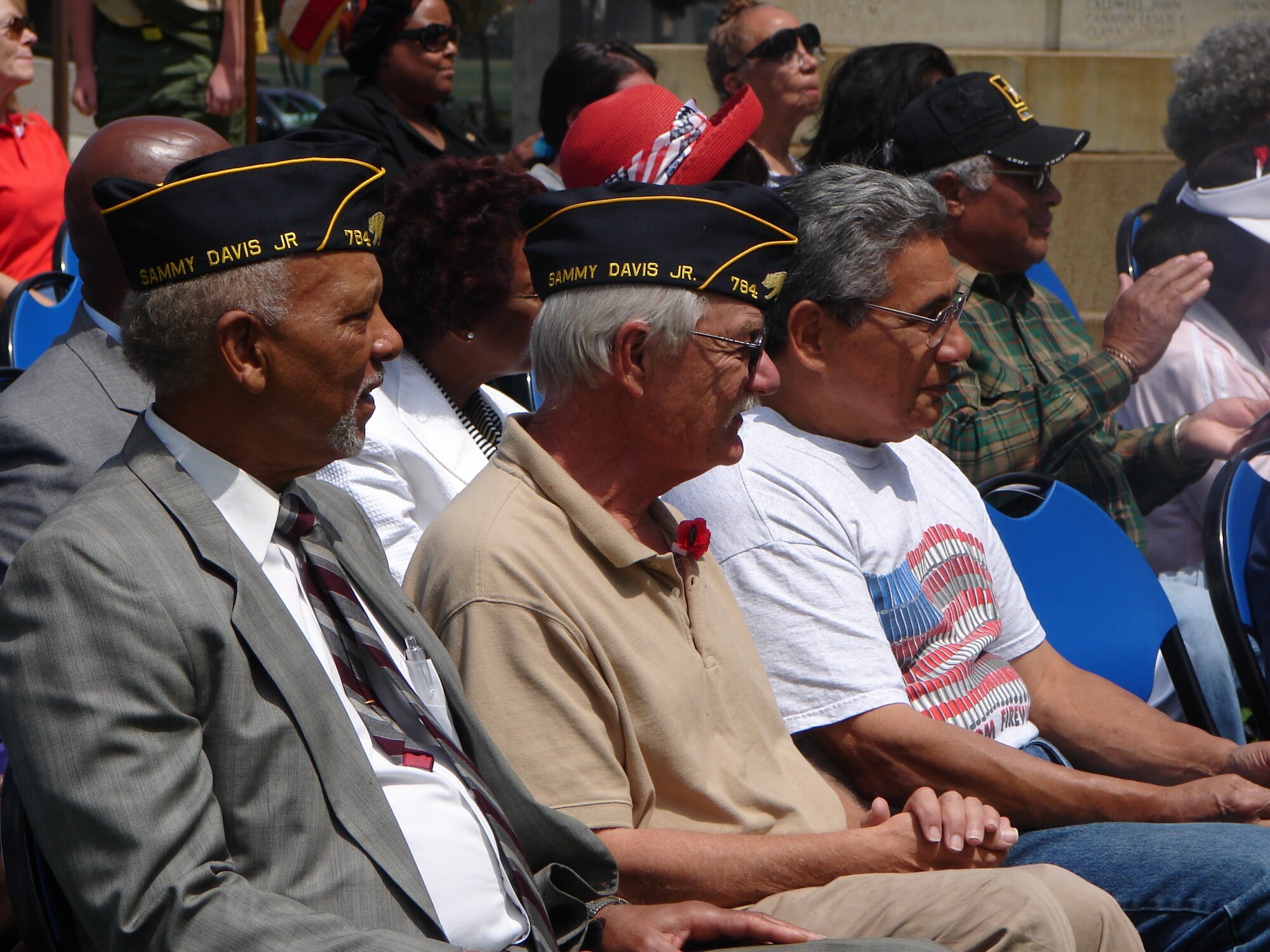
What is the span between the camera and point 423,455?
9.84 ft

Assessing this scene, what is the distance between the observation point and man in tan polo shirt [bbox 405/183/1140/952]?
2080mm

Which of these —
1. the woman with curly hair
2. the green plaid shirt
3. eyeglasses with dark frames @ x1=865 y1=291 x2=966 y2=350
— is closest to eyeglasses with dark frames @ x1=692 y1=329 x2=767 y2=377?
eyeglasses with dark frames @ x1=865 y1=291 x2=966 y2=350

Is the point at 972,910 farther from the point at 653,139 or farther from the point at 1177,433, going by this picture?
the point at 1177,433

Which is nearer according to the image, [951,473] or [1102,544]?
[951,473]

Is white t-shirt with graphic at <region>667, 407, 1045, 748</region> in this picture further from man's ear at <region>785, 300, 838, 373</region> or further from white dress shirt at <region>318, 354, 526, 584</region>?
white dress shirt at <region>318, 354, 526, 584</region>

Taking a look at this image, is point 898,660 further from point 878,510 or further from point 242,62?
point 242,62

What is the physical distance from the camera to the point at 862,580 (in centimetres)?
261

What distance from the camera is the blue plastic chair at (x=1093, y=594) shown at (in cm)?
332

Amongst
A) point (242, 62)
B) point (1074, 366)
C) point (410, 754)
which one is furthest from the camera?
point (242, 62)

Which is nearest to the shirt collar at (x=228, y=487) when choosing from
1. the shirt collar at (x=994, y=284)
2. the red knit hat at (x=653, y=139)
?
the red knit hat at (x=653, y=139)

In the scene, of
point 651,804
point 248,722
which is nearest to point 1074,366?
point 651,804

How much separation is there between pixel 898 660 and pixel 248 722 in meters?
1.41

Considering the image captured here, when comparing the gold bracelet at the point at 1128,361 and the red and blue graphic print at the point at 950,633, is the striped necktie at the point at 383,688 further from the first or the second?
the gold bracelet at the point at 1128,361

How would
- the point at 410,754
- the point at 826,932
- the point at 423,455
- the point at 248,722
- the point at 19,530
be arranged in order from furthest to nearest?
the point at 423,455, the point at 19,530, the point at 826,932, the point at 410,754, the point at 248,722
